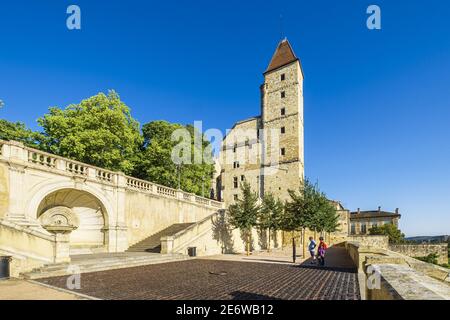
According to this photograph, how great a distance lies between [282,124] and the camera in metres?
46.4

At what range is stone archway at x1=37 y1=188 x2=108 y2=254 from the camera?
1800 centimetres

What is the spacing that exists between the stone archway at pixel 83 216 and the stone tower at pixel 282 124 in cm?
3022

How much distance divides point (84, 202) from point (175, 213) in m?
8.13

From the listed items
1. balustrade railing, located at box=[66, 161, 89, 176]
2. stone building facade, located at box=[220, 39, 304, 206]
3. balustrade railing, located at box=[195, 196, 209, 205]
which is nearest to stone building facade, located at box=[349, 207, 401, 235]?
stone building facade, located at box=[220, 39, 304, 206]

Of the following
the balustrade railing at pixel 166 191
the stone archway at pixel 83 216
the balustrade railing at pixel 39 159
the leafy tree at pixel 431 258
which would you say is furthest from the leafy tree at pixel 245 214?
the leafy tree at pixel 431 258

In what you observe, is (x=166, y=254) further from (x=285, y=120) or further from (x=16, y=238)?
(x=285, y=120)

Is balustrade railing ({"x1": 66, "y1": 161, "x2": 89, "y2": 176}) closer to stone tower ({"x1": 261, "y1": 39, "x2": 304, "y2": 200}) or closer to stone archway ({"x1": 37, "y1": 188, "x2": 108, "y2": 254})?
stone archway ({"x1": 37, "y1": 188, "x2": 108, "y2": 254})

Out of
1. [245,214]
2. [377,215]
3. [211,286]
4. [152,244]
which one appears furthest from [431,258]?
[211,286]

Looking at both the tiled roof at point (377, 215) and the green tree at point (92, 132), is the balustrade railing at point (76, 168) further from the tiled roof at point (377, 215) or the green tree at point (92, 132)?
the tiled roof at point (377, 215)

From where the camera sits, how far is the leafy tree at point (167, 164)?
30.6 m

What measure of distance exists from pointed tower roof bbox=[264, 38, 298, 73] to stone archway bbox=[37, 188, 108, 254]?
1527 inches

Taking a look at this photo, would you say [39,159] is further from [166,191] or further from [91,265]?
[166,191]

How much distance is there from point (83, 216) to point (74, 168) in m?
3.84

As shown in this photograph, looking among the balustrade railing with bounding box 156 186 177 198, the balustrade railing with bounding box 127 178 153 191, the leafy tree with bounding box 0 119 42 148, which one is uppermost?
the leafy tree with bounding box 0 119 42 148
